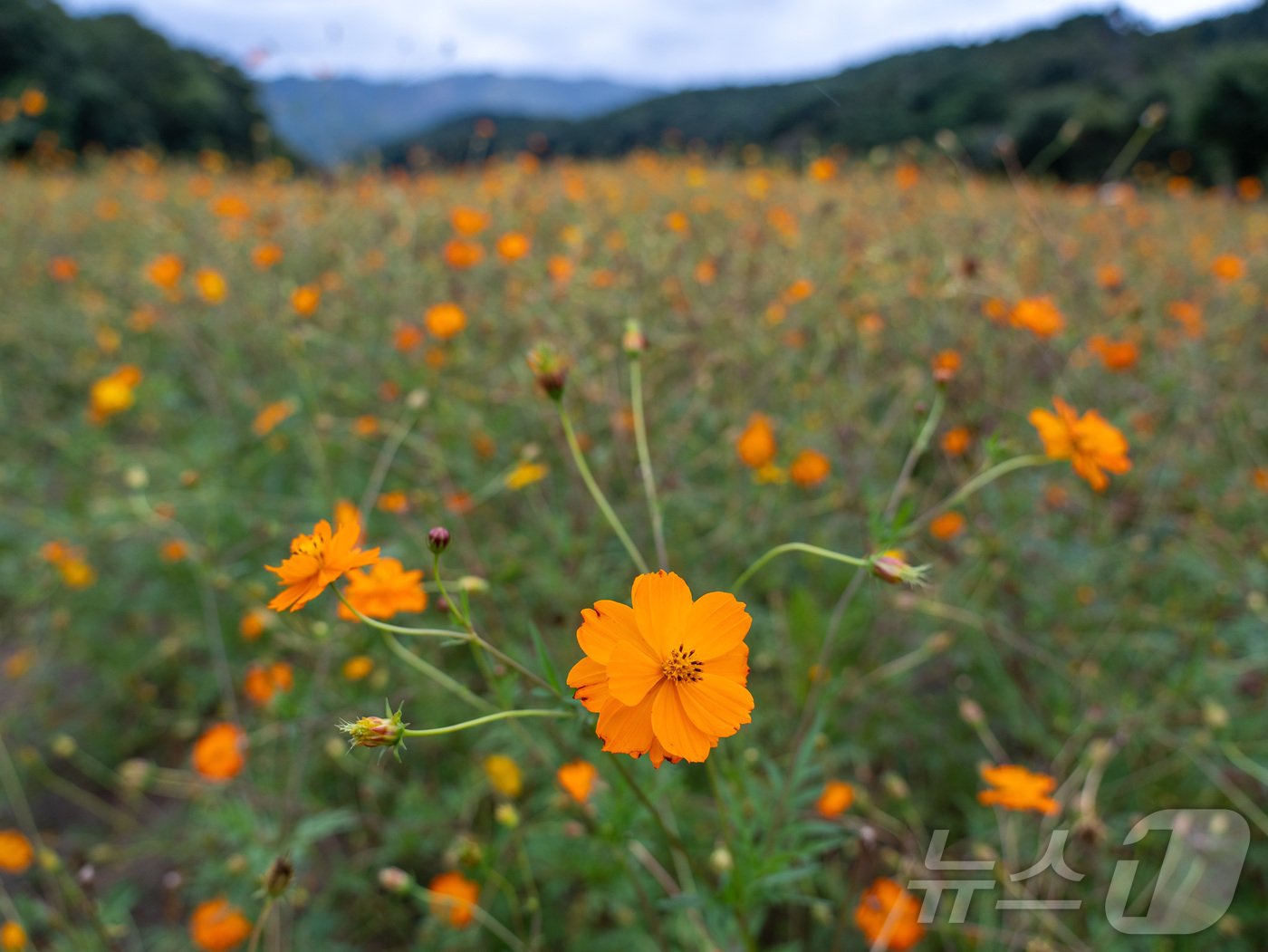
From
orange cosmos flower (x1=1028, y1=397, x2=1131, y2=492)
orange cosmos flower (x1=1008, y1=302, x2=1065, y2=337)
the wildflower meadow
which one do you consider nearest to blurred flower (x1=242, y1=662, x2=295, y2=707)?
the wildflower meadow

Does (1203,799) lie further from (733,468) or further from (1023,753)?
(733,468)

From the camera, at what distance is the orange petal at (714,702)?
581 millimetres

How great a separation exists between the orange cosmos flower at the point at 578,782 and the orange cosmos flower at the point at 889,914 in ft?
1.42

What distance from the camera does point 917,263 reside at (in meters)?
2.66

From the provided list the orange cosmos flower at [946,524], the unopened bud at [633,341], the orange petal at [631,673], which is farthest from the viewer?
the orange cosmos flower at [946,524]

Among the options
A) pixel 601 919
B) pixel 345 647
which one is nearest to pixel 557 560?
pixel 345 647

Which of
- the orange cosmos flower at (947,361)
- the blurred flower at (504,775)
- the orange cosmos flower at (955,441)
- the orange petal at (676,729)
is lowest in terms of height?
the blurred flower at (504,775)

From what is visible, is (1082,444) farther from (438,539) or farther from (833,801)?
(438,539)

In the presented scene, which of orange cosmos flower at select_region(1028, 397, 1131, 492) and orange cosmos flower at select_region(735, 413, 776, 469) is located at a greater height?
orange cosmos flower at select_region(1028, 397, 1131, 492)

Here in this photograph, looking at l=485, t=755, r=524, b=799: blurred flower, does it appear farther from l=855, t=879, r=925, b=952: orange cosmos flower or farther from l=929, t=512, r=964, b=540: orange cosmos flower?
l=929, t=512, r=964, b=540: orange cosmos flower

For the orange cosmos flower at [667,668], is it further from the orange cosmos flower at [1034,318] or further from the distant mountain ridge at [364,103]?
the distant mountain ridge at [364,103]

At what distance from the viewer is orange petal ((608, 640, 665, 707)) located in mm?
550

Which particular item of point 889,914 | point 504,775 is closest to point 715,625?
point 889,914

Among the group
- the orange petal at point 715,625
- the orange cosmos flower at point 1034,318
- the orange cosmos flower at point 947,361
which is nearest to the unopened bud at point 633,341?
the orange petal at point 715,625
